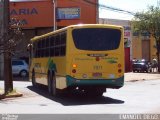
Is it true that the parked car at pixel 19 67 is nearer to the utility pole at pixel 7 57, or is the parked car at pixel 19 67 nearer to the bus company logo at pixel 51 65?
the bus company logo at pixel 51 65

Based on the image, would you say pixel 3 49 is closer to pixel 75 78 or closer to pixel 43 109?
pixel 75 78

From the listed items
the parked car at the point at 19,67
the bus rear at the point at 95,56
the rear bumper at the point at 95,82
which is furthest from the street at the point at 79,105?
the parked car at the point at 19,67

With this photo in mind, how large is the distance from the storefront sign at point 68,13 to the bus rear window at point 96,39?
21.5 m

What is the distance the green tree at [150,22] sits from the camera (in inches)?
2092

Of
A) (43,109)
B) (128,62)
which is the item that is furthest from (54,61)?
(128,62)

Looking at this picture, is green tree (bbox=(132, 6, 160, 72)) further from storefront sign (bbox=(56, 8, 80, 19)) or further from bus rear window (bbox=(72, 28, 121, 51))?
bus rear window (bbox=(72, 28, 121, 51))

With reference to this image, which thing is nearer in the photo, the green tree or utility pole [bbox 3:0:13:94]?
utility pole [bbox 3:0:13:94]

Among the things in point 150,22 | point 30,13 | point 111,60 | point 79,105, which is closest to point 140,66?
point 150,22

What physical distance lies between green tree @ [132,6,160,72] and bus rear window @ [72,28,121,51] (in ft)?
109

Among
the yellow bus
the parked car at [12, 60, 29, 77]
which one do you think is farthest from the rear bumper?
the parked car at [12, 60, 29, 77]

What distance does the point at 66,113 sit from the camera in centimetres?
1540

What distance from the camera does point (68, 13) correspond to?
136 ft

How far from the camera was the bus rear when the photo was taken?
1938cm

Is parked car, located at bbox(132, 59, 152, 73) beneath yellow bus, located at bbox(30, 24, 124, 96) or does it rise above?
beneath
